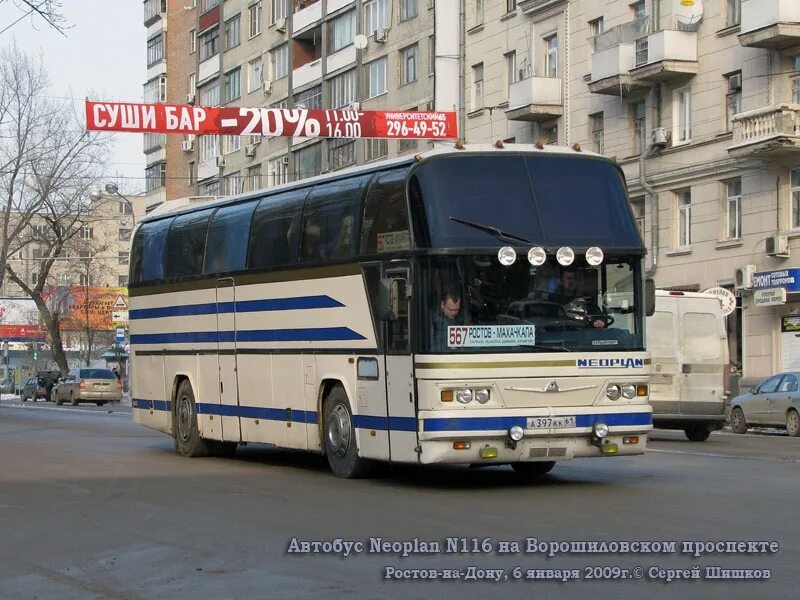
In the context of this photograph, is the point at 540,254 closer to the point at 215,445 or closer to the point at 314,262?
the point at 314,262

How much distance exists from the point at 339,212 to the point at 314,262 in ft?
2.46

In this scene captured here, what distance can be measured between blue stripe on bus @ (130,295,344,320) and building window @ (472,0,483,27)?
3102 centimetres

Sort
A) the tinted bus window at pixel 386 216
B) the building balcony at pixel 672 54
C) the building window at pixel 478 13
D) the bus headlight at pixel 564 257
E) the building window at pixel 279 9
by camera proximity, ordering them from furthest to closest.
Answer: the building window at pixel 279 9 → the building window at pixel 478 13 → the building balcony at pixel 672 54 → the tinted bus window at pixel 386 216 → the bus headlight at pixel 564 257

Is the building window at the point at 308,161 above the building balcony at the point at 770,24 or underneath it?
underneath

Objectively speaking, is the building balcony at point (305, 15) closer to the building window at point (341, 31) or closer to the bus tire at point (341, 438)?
the building window at point (341, 31)

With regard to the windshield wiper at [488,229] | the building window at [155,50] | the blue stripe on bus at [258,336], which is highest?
the building window at [155,50]

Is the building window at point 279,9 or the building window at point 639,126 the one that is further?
the building window at point 279,9

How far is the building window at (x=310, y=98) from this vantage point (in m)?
63.2

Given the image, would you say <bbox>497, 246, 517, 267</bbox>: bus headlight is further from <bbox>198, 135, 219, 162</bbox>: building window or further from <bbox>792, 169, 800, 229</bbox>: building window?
<bbox>198, 135, 219, 162</bbox>: building window

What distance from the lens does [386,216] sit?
1511 centimetres

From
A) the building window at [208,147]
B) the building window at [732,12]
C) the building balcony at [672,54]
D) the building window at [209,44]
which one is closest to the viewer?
the building window at [732,12]

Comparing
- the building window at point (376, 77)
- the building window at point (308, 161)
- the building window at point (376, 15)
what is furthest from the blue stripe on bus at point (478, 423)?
the building window at point (308, 161)

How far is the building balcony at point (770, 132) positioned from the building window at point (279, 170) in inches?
1293

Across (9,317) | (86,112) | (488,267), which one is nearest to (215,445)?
(488,267)
